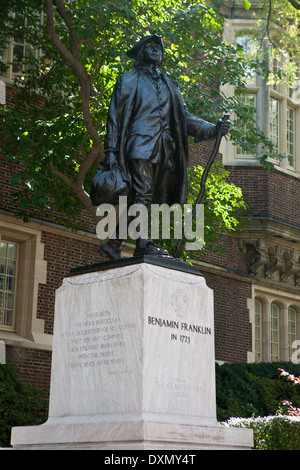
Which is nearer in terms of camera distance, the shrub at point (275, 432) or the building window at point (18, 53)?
the shrub at point (275, 432)

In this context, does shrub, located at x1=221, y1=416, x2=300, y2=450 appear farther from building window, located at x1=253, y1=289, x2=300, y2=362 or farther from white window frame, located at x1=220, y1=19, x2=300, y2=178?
white window frame, located at x1=220, y1=19, x2=300, y2=178

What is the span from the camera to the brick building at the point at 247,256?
48.8 ft

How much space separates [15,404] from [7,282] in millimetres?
3335

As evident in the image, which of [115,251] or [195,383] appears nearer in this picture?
[195,383]

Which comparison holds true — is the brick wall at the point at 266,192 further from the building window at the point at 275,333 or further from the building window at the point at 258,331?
the building window at the point at 275,333

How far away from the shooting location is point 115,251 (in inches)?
314

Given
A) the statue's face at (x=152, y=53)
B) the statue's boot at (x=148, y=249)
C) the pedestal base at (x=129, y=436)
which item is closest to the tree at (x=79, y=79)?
the statue's face at (x=152, y=53)

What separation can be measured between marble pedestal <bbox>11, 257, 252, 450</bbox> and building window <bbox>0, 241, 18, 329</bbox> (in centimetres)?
701

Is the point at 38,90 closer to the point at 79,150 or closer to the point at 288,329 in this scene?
the point at 79,150

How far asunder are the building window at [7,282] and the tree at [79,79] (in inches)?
34.1

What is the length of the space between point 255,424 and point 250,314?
980 centimetres

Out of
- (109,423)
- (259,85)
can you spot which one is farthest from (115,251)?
(259,85)

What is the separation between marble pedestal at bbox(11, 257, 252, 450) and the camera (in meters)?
6.77

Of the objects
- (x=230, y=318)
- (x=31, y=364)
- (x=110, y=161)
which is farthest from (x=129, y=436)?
(x=230, y=318)
